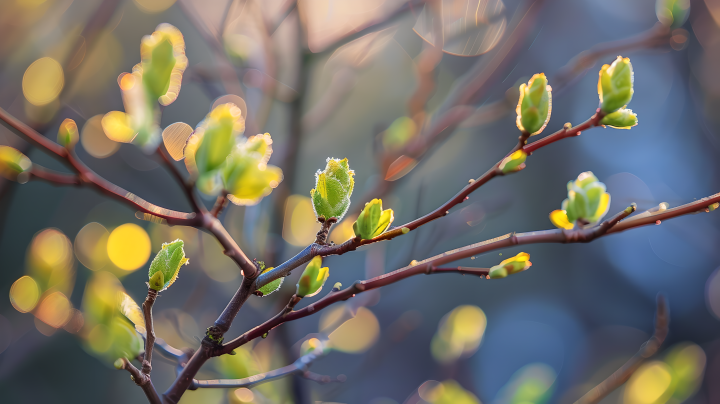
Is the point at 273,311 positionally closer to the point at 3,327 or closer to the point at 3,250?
the point at 3,327

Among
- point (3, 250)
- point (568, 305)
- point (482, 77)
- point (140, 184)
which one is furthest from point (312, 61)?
point (568, 305)

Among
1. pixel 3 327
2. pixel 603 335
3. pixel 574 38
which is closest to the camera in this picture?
pixel 3 327

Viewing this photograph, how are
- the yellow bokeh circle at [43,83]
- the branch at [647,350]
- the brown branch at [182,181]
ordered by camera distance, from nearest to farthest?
the brown branch at [182,181], the branch at [647,350], the yellow bokeh circle at [43,83]

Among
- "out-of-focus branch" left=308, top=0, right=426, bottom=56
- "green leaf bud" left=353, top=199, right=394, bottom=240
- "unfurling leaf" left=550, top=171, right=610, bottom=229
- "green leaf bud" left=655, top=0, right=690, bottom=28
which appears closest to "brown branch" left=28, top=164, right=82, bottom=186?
"green leaf bud" left=353, top=199, right=394, bottom=240

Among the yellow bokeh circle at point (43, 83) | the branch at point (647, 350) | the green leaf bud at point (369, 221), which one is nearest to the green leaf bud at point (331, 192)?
the green leaf bud at point (369, 221)

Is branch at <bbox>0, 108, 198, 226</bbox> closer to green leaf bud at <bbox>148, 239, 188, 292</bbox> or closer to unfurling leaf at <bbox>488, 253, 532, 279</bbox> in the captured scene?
green leaf bud at <bbox>148, 239, 188, 292</bbox>

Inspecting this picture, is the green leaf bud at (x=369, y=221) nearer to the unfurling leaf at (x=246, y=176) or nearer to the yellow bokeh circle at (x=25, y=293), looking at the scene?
the unfurling leaf at (x=246, y=176)

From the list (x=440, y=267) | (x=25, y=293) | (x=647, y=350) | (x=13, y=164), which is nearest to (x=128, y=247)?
(x=25, y=293)
